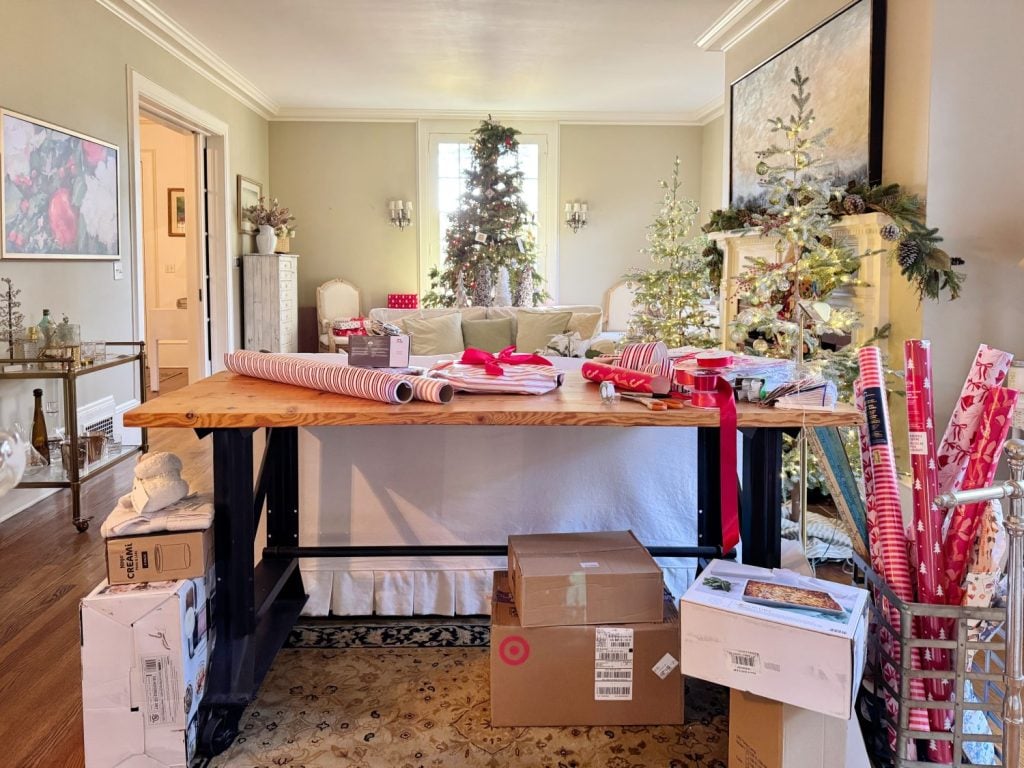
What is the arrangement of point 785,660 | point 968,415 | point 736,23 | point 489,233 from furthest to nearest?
point 489,233 → point 736,23 → point 968,415 → point 785,660

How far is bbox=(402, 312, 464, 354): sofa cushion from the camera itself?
616cm

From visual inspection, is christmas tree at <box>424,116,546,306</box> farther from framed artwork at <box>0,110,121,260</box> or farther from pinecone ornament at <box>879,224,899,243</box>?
pinecone ornament at <box>879,224,899,243</box>

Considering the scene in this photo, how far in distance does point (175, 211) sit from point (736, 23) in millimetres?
6522

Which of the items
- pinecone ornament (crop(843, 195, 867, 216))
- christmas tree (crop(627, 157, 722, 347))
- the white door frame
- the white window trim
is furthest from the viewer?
the white window trim

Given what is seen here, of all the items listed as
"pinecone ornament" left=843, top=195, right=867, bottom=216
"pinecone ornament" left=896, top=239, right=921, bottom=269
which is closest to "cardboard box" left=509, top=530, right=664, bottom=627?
"pinecone ornament" left=896, top=239, right=921, bottom=269

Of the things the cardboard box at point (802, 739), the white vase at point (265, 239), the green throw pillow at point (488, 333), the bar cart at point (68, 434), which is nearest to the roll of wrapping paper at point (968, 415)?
the cardboard box at point (802, 739)

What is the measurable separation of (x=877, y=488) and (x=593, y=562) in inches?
25.0

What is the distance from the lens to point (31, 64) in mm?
4098

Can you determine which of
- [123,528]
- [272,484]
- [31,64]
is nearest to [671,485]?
[272,484]

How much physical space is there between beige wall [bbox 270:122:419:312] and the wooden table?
690 cm

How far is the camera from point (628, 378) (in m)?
1.95

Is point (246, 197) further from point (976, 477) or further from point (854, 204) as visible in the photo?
point (976, 477)

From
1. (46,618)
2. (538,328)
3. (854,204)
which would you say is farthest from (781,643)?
(538,328)

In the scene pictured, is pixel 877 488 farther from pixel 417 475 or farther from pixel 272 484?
pixel 272 484
